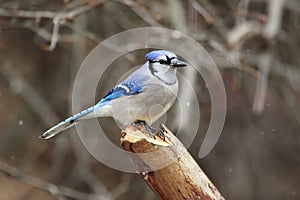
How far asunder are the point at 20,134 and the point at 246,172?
7.24 feet

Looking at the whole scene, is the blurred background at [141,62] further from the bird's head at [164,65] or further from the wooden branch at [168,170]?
the wooden branch at [168,170]

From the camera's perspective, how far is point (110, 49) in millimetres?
4152

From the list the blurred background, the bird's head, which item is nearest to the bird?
the bird's head

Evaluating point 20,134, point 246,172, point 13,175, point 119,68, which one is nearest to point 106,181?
point 20,134

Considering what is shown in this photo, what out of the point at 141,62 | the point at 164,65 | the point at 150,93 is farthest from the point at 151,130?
the point at 141,62

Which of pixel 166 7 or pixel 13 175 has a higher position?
pixel 166 7

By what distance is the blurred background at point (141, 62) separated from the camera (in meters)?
4.17

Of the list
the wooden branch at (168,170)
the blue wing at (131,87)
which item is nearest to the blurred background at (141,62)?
the blue wing at (131,87)

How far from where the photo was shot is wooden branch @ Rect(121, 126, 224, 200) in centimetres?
218

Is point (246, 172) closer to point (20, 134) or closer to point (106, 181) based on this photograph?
point (106, 181)

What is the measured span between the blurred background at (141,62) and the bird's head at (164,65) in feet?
4.59

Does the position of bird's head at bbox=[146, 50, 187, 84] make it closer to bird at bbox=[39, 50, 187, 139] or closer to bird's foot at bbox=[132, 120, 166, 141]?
bird at bbox=[39, 50, 187, 139]

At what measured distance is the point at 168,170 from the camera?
7.14 ft

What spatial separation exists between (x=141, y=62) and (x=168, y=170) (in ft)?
7.95
